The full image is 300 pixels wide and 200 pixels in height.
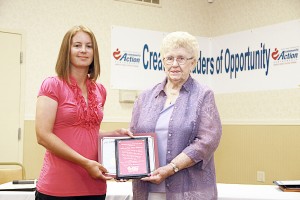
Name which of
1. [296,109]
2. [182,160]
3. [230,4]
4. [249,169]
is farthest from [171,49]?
[230,4]

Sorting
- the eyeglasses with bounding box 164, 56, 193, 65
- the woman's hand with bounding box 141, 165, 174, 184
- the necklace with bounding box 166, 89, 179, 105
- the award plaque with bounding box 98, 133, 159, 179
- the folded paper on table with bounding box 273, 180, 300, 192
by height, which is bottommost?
the folded paper on table with bounding box 273, 180, 300, 192

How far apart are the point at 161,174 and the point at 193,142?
237 mm

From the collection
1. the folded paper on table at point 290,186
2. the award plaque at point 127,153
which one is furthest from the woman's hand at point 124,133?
the folded paper on table at point 290,186

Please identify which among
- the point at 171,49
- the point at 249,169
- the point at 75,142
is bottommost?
the point at 249,169

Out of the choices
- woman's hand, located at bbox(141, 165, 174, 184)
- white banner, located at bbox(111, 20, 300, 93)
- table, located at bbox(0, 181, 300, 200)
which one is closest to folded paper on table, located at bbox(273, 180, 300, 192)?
table, located at bbox(0, 181, 300, 200)

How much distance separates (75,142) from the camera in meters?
2.21

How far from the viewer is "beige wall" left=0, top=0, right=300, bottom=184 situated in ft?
18.2

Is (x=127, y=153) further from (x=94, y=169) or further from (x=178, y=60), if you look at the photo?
(x=178, y=60)

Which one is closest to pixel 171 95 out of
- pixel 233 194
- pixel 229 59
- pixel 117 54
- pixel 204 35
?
pixel 233 194

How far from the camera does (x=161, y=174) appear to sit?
85.4 inches

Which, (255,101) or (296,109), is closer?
(296,109)

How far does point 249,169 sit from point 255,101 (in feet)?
3.11

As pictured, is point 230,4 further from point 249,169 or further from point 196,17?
point 249,169

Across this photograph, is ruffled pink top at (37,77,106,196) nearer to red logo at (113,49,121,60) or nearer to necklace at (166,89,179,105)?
necklace at (166,89,179,105)
